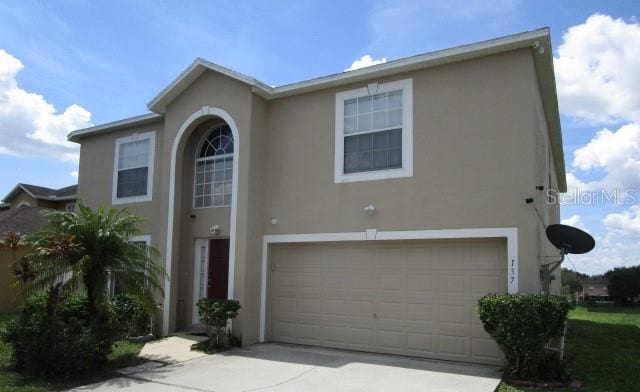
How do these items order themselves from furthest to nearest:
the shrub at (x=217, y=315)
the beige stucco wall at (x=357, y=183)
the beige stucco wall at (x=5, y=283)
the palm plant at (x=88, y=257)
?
the beige stucco wall at (x=5, y=283), the shrub at (x=217, y=315), the beige stucco wall at (x=357, y=183), the palm plant at (x=88, y=257)

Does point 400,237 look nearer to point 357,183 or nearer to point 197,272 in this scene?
point 357,183

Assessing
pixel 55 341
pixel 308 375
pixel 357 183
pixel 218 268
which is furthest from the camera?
pixel 218 268

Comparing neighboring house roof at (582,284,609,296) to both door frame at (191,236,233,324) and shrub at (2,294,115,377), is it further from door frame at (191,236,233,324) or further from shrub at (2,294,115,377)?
shrub at (2,294,115,377)

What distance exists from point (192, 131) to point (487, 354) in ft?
27.9

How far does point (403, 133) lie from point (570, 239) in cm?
360

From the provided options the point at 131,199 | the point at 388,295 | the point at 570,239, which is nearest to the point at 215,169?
the point at 131,199

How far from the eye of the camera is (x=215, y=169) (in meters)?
13.1

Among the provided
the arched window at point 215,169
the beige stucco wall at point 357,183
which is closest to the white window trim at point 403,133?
the beige stucco wall at point 357,183

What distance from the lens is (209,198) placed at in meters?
13.1

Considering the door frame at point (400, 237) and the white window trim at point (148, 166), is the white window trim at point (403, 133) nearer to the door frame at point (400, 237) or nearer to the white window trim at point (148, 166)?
the door frame at point (400, 237)

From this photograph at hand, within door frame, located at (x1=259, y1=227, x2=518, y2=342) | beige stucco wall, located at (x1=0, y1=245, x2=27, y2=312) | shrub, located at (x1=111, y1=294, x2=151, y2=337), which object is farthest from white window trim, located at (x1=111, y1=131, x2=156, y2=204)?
beige stucco wall, located at (x1=0, y1=245, x2=27, y2=312)

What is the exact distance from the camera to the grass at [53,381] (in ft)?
25.3

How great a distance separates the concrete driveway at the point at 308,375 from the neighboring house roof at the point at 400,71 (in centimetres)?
564

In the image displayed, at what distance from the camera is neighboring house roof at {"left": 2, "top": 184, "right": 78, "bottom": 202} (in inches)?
945
